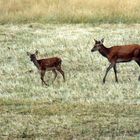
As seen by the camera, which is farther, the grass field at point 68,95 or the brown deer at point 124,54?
the brown deer at point 124,54

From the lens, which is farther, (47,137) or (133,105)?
(133,105)

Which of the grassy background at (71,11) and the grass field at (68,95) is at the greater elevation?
the grassy background at (71,11)

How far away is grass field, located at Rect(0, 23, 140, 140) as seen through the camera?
10188mm

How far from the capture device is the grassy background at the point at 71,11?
22.3 metres

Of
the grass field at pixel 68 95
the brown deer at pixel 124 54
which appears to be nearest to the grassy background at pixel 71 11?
the grass field at pixel 68 95

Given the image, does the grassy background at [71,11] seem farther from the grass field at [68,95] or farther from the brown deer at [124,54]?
the brown deer at [124,54]

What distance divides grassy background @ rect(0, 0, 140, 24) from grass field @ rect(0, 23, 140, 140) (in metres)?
2.40

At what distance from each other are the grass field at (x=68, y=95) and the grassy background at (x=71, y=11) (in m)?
2.40

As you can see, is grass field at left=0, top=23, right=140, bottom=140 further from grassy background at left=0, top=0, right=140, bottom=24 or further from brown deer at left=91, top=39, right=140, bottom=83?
grassy background at left=0, top=0, right=140, bottom=24

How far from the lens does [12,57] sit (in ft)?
56.2

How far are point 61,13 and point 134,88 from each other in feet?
32.4

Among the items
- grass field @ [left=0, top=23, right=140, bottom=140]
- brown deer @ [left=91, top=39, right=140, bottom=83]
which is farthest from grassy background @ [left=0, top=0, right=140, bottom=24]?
brown deer @ [left=91, top=39, right=140, bottom=83]

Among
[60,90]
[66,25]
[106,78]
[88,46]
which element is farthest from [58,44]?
[60,90]

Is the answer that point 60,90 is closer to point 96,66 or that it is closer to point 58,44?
point 96,66
